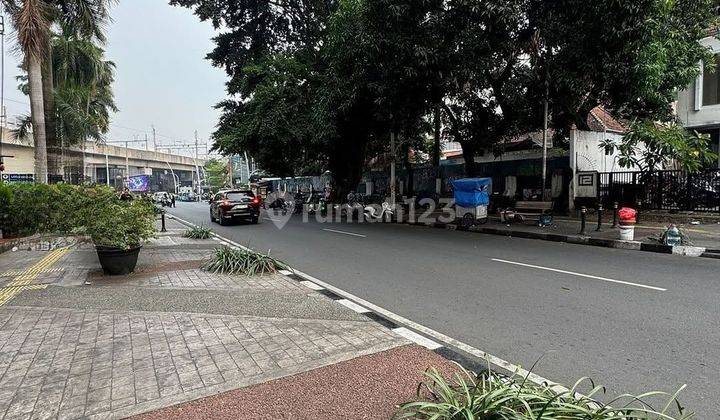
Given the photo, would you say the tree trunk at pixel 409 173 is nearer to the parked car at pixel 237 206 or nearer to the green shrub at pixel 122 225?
the parked car at pixel 237 206

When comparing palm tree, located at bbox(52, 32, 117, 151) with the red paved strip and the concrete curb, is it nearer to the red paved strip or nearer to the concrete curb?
the concrete curb

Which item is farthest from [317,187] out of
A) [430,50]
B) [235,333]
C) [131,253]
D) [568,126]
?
[235,333]

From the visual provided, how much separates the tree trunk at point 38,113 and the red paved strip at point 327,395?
13800 mm

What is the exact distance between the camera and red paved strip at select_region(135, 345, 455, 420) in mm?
3051

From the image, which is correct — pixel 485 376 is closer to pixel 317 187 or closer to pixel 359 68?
pixel 359 68

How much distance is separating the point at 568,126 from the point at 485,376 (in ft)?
60.5

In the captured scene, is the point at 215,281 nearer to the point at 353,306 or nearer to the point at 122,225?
the point at 122,225

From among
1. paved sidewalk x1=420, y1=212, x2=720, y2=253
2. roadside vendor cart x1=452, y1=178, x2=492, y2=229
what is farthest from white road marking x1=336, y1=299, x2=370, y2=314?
roadside vendor cart x1=452, y1=178, x2=492, y2=229

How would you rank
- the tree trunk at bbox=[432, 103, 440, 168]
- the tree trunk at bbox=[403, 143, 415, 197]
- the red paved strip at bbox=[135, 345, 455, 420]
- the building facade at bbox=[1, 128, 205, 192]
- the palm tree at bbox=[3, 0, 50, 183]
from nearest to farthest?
the red paved strip at bbox=[135, 345, 455, 420] → the palm tree at bbox=[3, 0, 50, 183] → the tree trunk at bbox=[432, 103, 440, 168] → the building facade at bbox=[1, 128, 205, 192] → the tree trunk at bbox=[403, 143, 415, 197]

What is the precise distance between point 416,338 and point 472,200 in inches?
450

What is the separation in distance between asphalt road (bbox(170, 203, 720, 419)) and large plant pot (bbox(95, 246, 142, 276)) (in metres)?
3.04

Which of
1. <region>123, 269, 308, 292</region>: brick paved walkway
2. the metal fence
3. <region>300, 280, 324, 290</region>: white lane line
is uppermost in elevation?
the metal fence

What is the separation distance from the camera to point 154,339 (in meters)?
4.57

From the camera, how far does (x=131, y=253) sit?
7984 millimetres
